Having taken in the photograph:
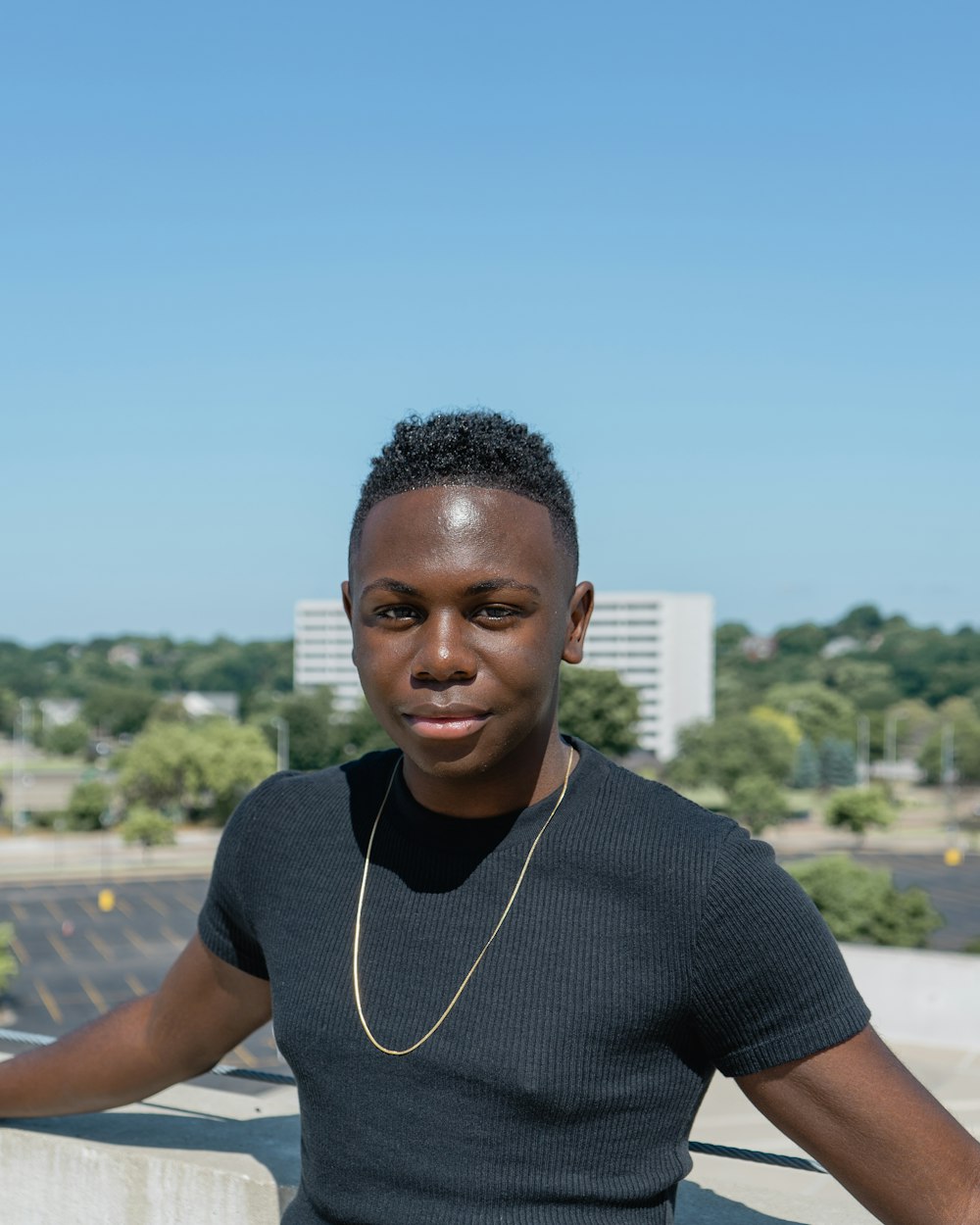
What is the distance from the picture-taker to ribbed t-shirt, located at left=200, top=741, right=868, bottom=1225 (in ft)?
5.05

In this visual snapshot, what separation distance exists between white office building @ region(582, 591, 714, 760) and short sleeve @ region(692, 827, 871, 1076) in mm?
87072

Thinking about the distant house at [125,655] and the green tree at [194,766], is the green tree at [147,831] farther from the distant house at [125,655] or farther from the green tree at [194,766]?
the distant house at [125,655]

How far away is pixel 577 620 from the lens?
1.80 m

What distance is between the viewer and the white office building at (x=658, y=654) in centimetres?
9006

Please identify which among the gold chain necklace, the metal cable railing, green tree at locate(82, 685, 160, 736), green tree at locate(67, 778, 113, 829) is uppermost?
the gold chain necklace

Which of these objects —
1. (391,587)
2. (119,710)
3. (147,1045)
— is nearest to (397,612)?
(391,587)

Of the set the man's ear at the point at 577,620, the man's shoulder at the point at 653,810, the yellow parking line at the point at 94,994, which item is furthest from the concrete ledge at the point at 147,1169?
the yellow parking line at the point at 94,994

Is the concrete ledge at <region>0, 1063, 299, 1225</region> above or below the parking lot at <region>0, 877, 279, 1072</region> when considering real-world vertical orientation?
above

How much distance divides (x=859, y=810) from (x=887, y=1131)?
44.4 m

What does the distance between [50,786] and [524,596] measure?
6830cm

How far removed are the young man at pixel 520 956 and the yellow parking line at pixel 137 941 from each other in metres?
27.3

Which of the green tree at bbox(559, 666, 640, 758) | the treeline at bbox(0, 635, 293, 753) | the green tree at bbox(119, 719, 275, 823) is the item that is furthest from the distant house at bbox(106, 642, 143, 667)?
the green tree at bbox(119, 719, 275, 823)

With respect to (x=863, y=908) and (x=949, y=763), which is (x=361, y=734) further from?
(x=863, y=908)

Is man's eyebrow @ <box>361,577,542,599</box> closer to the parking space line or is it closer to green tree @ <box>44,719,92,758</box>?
the parking space line
